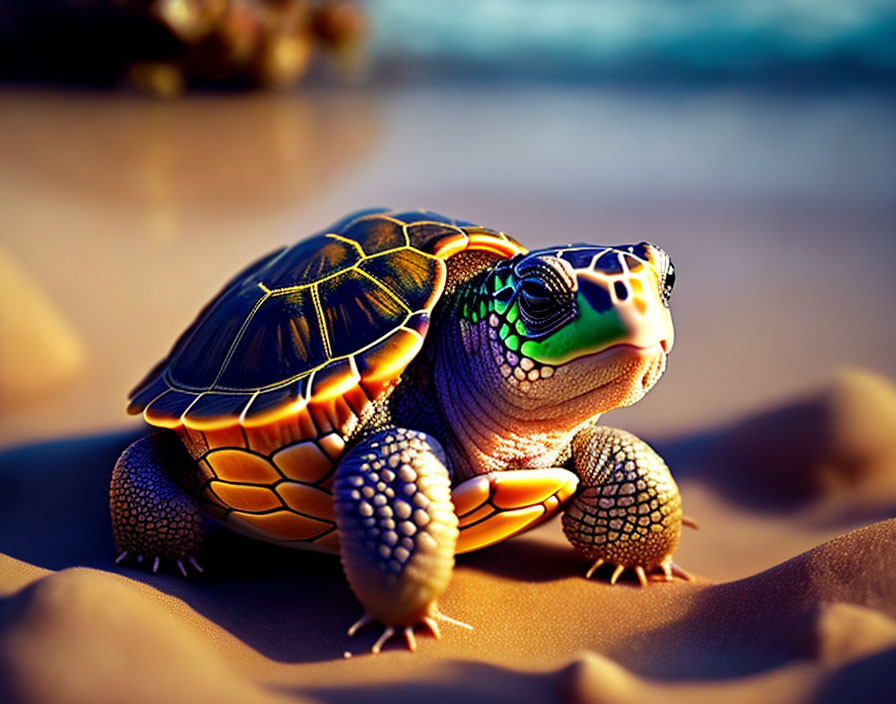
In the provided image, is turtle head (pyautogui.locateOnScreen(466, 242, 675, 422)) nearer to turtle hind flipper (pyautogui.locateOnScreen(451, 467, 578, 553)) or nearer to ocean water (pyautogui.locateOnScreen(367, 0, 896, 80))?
turtle hind flipper (pyautogui.locateOnScreen(451, 467, 578, 553))

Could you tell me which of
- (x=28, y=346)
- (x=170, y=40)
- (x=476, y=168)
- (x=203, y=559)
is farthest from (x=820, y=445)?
(x=170, y=40)

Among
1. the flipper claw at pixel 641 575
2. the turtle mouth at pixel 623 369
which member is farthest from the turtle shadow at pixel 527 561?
the turtle mouth at pixel 623 369

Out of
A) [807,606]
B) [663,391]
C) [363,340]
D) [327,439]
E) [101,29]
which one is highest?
[101,29]

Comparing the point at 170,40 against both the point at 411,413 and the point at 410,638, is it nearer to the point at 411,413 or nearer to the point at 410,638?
the point at 411,413

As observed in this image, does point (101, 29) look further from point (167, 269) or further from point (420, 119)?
point (167, 269)

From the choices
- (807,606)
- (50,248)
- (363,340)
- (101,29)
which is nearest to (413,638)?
(363,340)

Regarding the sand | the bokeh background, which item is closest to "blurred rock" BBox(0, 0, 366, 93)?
→ the bokeh background

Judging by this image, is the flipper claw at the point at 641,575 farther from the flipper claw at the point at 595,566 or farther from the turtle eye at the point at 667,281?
the turtle eye at the point at 667,281
